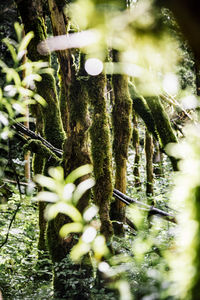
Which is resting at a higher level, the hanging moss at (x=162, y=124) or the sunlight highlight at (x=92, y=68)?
the sunlight highlight at (x=92, y=68)

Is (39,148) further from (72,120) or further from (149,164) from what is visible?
(149,164)

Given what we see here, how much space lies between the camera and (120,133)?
5.09 metres

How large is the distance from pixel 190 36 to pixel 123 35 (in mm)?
575

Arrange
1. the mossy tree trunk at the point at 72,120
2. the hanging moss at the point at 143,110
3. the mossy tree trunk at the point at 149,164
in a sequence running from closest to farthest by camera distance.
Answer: the mossy tree trunk at the point at 72,120 → the hanging moss at the point at 143,110 → the mossy tree trunk at the point at 149,164

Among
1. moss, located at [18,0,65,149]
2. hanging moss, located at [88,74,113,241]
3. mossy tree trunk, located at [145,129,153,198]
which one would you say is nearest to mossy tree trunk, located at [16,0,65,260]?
moss, located at [18,0,65,149]

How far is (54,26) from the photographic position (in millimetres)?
4332

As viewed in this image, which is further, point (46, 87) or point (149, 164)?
point (149, 164)

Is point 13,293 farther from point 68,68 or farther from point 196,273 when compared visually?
point 196,273

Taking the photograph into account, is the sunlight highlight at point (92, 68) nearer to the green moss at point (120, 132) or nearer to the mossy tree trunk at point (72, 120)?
the mossy tree trunk at point (72, 120)

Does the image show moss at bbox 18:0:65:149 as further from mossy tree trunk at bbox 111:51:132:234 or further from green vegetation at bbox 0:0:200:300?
mossy tree trunk at bbox 111:51:132:234

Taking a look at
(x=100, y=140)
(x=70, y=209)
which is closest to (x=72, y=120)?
(x=100, y=140)

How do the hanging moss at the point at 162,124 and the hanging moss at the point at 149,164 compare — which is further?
the hanging moss at the point at 149,164

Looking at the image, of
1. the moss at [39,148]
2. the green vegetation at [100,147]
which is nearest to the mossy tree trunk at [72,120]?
the green vegetation at [100,147]

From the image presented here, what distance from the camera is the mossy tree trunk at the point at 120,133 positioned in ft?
16.2
